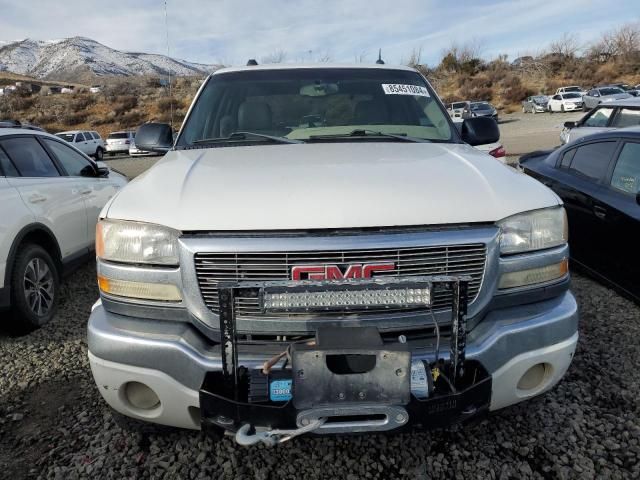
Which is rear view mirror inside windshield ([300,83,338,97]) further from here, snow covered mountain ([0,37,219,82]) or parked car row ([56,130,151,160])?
snow covered mountain ([0,37,219,82])

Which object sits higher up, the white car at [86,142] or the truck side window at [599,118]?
the truck side window at [599,118]

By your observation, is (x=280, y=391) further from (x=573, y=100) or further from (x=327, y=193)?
(x=573, y=100)

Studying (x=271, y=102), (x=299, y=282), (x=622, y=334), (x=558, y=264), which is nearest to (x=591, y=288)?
(x=622, y=334)

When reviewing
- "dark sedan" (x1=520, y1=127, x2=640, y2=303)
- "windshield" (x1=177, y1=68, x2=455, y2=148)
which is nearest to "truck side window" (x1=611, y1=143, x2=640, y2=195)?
"dark sedan" (x1=520, y1=127, x2=640, y2=303)

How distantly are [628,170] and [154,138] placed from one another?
3.90m

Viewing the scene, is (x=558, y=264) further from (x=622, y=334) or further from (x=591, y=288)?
(x=591, y=288)

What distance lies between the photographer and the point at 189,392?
199 centimetres

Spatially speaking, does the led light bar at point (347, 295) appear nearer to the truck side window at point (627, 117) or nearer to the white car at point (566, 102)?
the truck side window at point (627, 117)

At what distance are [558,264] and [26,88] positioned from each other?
69.3 meters

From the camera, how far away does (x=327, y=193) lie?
6.90ft

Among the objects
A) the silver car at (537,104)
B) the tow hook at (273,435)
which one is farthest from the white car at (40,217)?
the silver car at (537,104)

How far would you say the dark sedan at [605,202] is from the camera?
407 cm

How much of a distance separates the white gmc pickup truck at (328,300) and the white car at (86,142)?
2676cm

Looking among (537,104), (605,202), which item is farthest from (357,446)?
(537,104)
